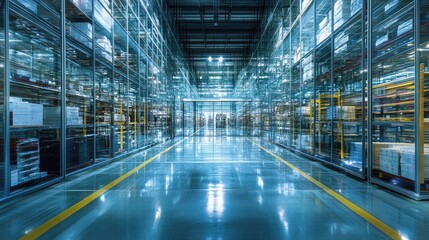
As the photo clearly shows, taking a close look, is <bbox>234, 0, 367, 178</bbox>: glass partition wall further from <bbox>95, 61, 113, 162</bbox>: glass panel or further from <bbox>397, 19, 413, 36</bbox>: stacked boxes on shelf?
<bbox>95, 61, 113, 162</bbox>: glass panel

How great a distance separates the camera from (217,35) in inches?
953

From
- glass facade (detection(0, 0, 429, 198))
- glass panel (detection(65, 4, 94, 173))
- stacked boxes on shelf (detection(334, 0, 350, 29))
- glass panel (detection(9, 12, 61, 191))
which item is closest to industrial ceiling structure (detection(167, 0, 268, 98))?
glass facade (detection(0, 0, 429, 198))

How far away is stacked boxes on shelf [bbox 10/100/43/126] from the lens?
476 centimetres

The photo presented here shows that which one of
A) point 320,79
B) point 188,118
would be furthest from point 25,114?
point 188,118

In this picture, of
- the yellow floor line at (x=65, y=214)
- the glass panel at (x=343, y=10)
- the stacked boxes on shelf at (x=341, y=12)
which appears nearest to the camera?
the yellow floor line at (x=65, y=214)

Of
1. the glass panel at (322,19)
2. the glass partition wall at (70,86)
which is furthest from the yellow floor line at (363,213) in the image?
the glass partition wall at (70,86)

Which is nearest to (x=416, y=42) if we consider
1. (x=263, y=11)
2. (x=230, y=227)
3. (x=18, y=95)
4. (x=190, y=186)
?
(x=230, y=227)

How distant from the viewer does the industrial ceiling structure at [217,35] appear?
1880 cm

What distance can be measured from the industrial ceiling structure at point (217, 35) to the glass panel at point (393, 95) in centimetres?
1336

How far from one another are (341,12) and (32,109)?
8385mm

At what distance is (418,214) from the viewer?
3.93 metres

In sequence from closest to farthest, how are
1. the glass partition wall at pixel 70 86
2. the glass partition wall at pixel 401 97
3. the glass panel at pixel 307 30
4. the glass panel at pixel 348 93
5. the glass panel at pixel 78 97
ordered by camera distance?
the glass partition wall at pixel 401 97, the glass partition wall at pixel 70 86, the glass panel at pixel 78 97, the glass panel at pixel 348 93, the glass panel at pixel 307 30

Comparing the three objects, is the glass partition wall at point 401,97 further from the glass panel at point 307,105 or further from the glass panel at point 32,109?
the glass panel at point 32,109

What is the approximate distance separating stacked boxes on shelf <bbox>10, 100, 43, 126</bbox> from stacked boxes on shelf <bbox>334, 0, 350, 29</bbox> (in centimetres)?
805
